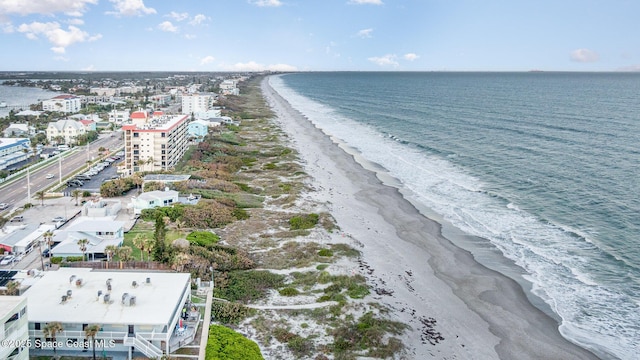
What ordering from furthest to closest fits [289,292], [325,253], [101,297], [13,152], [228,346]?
[13,152] → [325,253] → [289,292] → [101,297] → [228,346]

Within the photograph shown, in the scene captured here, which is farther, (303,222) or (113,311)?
(303,222)

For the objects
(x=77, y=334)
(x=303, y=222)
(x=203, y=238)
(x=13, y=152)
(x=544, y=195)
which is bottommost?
(x=203, y=238)

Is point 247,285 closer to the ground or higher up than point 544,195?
closer to the ground

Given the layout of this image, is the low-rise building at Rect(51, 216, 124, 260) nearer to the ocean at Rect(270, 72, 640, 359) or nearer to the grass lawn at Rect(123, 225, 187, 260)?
the grass lawn at Rect(123, 225, 187, 260)

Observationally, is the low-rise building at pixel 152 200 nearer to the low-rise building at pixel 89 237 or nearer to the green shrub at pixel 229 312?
the low-rise building at pixel 89 237

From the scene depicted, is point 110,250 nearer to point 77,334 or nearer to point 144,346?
point 77,334

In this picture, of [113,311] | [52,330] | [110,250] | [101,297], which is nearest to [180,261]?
[101,297]
